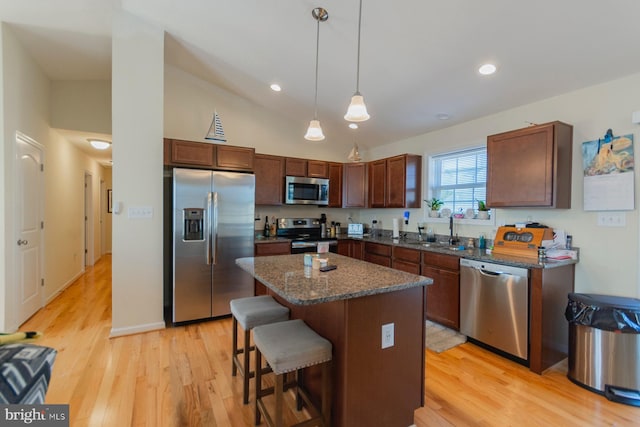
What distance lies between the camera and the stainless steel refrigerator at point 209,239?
3.32 m

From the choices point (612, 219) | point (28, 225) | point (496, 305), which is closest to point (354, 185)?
point (496, 305)

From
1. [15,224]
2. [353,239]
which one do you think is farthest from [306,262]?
[15,224]

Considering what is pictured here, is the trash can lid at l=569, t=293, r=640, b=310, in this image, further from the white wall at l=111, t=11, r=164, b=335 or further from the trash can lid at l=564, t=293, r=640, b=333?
the white wall at l=111, t=11, r=164, b=335

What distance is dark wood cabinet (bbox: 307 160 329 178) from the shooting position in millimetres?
4734

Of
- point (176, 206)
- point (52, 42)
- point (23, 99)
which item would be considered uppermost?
point (52, 42)

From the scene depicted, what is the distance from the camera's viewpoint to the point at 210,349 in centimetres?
280

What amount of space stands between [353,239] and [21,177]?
163 inches

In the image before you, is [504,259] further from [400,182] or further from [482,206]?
[400,182]

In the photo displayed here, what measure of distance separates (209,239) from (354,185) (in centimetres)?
258

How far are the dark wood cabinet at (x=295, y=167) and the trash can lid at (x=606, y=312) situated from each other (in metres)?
3.53

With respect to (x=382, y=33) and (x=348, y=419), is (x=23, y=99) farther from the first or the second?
(x=348, y=419)

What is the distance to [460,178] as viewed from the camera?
394 cm

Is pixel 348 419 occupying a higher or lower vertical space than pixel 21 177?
lower

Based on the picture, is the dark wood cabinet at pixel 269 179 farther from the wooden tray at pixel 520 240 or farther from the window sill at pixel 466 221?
the wooden tray at pixel 520 240
